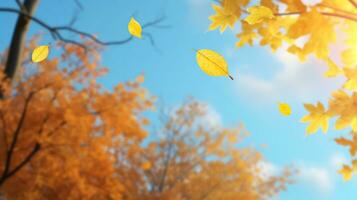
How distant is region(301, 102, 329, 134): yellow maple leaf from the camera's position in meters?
1.45

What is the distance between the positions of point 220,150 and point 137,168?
2.90 m

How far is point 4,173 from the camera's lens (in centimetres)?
720

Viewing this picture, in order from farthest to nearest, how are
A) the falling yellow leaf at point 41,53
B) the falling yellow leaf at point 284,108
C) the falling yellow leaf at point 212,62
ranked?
the falling yellow leaf at point 284,108 < the falling yellow leaf at point 41,53 < the falling yellow leaf at point 212,62

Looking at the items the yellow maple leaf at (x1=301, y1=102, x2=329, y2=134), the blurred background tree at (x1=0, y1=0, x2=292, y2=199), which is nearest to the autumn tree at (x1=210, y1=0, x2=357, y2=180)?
the yellow maple leaf at (x1=301, y1=102, x2=329, y2=134)

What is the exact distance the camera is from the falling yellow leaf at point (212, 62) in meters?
0.78

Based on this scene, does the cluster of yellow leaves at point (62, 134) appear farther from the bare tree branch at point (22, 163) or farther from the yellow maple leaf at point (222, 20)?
the yellow maple leaf at point (222, 20)

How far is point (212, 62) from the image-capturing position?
0.78 metres

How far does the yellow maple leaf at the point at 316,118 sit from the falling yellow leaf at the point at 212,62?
776mm

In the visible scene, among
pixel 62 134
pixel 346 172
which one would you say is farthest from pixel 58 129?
pixel 346 172

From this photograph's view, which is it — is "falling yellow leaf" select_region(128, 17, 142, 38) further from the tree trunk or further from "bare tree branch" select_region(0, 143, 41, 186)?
"bare tree branch" select_region(0, 143, 41, 186)

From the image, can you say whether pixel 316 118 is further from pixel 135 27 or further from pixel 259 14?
pixel 135 27

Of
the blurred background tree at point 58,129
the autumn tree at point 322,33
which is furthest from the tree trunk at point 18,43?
the autumn tree at point 322,33

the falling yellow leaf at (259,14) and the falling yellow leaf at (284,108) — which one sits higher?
the falling yellow leaf at (259,14)

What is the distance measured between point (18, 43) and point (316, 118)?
638cm
